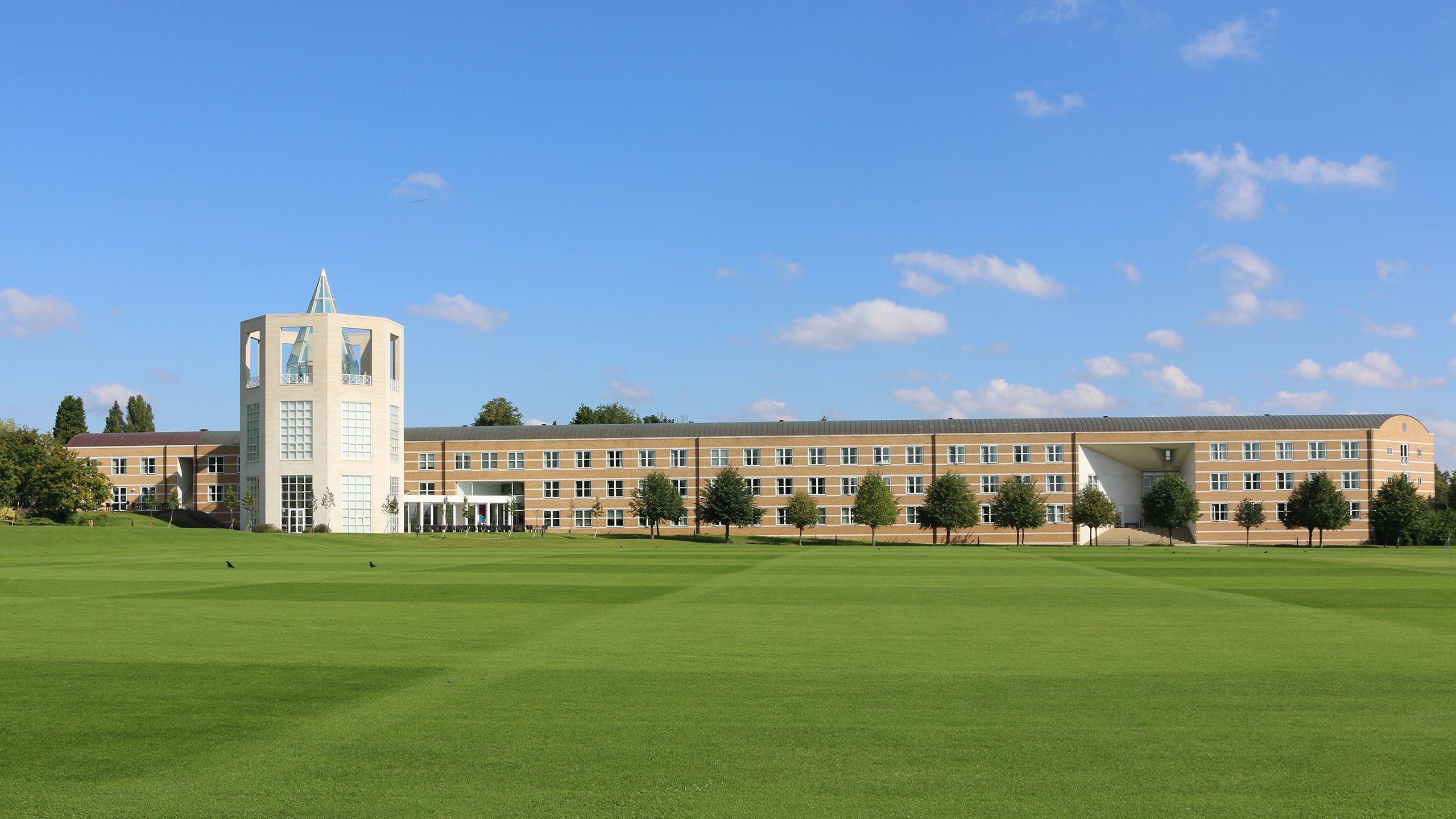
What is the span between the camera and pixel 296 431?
322 ft

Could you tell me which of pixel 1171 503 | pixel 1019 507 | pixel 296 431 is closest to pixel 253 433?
pixel 296 431

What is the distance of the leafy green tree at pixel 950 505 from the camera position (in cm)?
9894

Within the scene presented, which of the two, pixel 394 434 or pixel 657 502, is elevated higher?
pixel 394 434

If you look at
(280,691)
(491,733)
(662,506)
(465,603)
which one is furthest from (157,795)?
(662,506)

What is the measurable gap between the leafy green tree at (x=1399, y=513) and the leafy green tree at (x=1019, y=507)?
1102 inches

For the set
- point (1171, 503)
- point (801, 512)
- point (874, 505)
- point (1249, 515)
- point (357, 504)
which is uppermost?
point (357, 504)

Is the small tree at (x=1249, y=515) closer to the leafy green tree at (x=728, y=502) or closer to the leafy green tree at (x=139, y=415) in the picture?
the leafy green tree at (x=728, y=502)

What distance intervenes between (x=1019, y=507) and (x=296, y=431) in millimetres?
61505

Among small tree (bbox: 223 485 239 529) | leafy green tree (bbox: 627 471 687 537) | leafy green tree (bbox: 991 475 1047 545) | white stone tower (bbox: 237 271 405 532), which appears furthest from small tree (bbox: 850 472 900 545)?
small tree (bbox: 223 485 239 529)

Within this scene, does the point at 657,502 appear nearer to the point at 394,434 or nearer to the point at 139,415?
the point at 394,434

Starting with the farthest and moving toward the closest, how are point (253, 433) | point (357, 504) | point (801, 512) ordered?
point (801, 512), point (253, 433), point (357, 504)

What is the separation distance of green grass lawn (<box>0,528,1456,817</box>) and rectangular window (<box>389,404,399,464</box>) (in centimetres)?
7475

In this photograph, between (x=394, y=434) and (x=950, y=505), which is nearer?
(x=950, y=505)

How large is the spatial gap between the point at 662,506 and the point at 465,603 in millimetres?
76575
